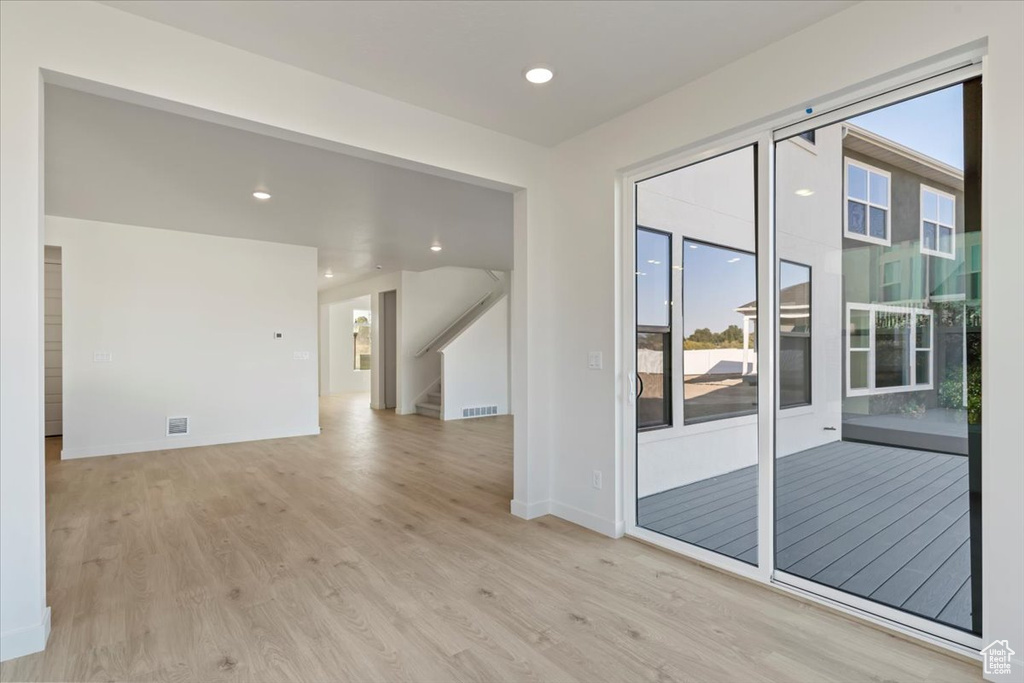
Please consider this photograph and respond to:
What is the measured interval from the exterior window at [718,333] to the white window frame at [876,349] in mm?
461

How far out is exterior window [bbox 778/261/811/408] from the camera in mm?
2643

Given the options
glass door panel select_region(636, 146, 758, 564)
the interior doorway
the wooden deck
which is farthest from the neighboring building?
the interior doorway

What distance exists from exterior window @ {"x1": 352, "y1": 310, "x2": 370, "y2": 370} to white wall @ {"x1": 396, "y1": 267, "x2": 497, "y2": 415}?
17.5ft

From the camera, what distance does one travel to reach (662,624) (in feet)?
7.61

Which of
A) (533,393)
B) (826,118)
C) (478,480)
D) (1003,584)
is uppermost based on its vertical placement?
(826,118)

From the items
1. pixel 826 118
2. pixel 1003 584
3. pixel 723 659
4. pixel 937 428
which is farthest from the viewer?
pixel 826 118

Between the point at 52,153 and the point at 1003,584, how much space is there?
6.08 m

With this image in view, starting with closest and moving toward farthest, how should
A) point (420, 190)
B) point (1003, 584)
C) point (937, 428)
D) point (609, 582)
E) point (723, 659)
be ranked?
point (1003, 584), point (723, 659), point (937, 428), point (609, 582), point (420, 190)

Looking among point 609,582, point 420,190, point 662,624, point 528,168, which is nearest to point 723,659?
point 662,624

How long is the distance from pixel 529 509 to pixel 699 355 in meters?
1.64

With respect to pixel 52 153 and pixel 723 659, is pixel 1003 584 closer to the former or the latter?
pixel 723 659

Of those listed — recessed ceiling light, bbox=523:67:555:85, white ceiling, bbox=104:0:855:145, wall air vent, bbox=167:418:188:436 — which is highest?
white ceiling, bbox=104:0:855:145

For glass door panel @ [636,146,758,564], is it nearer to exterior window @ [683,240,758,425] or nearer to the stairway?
exterior window @ [683,240,758,425]

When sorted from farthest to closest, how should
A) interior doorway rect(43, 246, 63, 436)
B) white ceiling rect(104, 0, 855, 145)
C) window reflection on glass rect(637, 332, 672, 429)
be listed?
interior doorway rect(43, 246, 63, 436) < window reflection on glass rect(637, 332, 672, 429) < white ceiling rect(104, 0, 855, 145)
